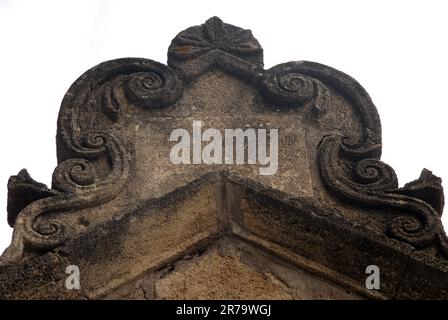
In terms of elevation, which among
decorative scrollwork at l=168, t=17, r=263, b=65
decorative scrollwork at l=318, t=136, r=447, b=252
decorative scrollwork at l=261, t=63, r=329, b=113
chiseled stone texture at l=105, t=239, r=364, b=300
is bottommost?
chiseled stone texture at l=105, t=239, r=364, b=300

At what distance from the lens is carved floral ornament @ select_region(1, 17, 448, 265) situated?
461cm

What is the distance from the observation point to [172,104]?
18.0 feet

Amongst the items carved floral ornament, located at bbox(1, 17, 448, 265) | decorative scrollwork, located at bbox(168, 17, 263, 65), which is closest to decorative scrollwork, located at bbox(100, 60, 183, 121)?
carved floral ornament, located at bbox(1, 17, 448, 265)

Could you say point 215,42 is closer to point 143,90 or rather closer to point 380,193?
point 143,90

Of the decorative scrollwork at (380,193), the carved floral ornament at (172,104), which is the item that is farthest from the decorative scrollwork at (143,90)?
the decorative scrollwork at (380,193)

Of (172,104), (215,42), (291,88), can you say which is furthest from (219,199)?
(215,42)

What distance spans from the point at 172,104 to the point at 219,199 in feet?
3.19

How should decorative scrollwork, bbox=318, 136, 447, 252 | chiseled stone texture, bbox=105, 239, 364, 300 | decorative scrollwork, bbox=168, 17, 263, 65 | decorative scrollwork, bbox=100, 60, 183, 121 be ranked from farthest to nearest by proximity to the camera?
decorative scrollwork, bbox=168, 17, 263, 65
decorative scrollwork, bbox=100, 60, 183, 121
decorative scrollwork, bbox=318, 136, 447, 252
chiseled stone texture, bbox=105, 239, 364, 300

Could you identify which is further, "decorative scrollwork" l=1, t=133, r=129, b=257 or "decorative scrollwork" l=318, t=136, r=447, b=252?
"decorative scrollwork" l=318, t=136, r=447, b=252

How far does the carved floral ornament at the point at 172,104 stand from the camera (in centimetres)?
461

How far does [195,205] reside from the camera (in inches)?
185

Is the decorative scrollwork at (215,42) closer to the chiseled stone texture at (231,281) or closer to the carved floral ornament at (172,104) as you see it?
the carved floral ornament at (172,104)

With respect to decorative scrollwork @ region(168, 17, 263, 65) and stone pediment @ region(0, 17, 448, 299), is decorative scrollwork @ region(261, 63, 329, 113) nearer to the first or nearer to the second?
stone pediment @ region(0, 17, 448, 299)
